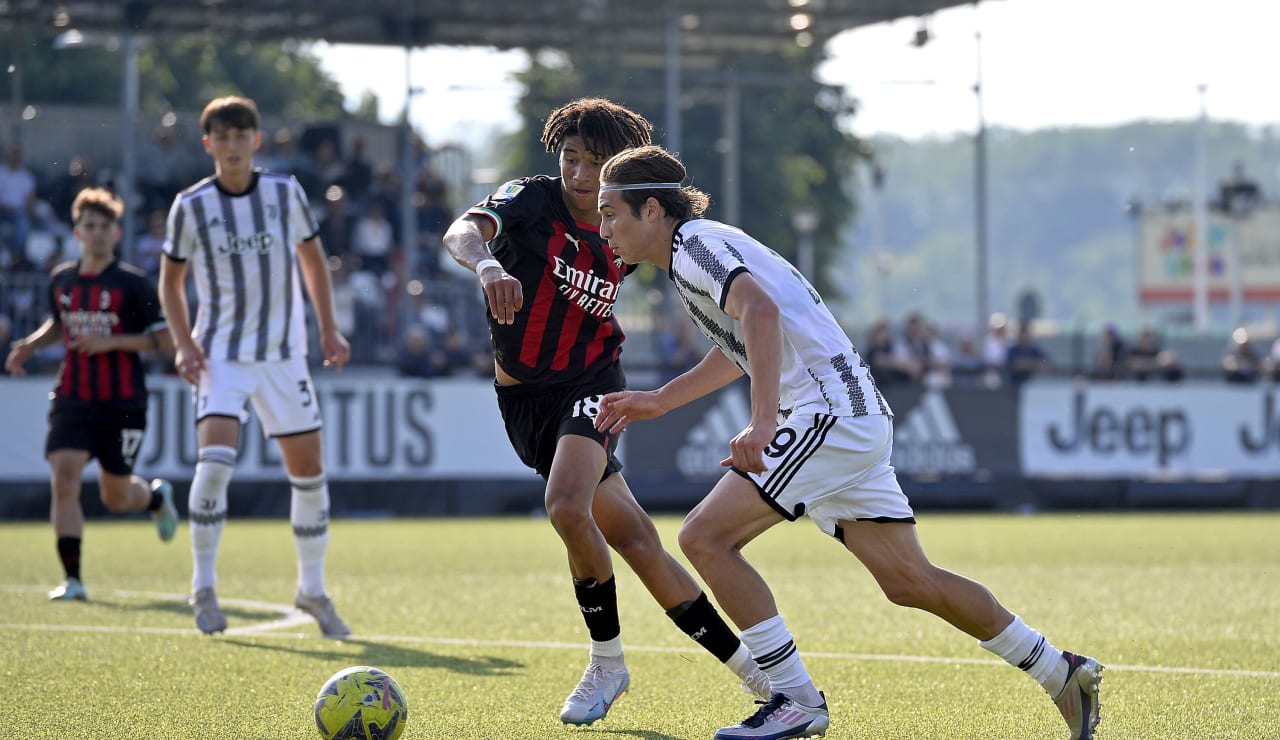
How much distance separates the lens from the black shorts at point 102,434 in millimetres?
9273

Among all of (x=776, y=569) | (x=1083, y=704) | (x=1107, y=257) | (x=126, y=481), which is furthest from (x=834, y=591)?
(x=1107, y=257)

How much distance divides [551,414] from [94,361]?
14.1 ft

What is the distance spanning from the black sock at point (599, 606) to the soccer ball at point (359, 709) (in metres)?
1.04

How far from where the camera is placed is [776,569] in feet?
37.1

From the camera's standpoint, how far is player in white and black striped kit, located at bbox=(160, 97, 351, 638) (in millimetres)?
7695

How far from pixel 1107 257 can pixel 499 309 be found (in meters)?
183

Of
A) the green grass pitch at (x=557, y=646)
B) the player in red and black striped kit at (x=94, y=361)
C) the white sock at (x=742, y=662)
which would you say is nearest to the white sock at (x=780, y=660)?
the green grass pitch at (x=557, y=646)

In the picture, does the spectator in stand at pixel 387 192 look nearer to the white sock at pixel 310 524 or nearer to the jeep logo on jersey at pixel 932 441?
the jeep logo on jersey at pixel 932 441

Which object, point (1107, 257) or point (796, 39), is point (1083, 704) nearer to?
point (796, 39)

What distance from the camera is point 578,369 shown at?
600 centimetres

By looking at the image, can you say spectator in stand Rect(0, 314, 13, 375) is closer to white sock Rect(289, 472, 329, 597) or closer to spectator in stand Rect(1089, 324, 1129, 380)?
white sock Rect(289, 472, 329, 597)

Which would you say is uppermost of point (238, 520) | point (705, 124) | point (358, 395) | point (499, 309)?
point (705, 124)

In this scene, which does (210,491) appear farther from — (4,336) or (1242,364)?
(1242,364)

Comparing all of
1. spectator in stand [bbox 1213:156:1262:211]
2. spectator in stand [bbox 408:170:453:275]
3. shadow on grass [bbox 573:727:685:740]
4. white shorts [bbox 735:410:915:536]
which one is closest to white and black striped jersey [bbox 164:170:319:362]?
shadow on grass [bbox 573:727:685:740]
